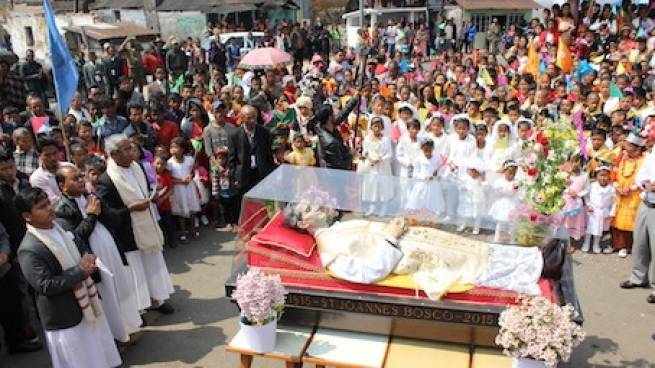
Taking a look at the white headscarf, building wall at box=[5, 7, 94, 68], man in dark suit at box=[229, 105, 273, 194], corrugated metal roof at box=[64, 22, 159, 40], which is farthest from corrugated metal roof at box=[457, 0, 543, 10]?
man in dark suit at box=[229, 105, 273, 194]

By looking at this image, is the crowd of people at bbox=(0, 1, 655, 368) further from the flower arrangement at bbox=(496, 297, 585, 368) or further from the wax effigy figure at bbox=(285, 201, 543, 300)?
the flower arrangement at bbox=(496, 297, 585, 368)

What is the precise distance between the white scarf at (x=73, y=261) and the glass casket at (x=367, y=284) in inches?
43.7

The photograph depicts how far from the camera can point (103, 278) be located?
17.5 ft

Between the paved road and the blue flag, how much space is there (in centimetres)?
251

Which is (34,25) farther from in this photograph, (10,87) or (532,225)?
(532,225)

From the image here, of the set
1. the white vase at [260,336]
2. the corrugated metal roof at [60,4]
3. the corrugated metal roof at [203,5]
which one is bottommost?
the white vase at [260,336]

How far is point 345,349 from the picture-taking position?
15.2 ft

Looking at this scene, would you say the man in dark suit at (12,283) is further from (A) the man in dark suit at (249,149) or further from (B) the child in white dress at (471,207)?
(B) the child in white dress at (471,207)

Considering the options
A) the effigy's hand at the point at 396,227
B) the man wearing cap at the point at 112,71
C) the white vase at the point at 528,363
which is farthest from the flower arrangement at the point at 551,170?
the man wearing cap at the point at 112,71

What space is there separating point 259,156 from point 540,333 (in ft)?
17.4

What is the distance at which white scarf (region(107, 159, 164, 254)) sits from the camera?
5.67m

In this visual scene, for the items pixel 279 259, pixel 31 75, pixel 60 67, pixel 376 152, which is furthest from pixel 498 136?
pixel 31 75

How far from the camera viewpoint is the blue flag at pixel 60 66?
20.9 feet

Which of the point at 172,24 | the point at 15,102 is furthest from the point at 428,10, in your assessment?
the point at 15,102
